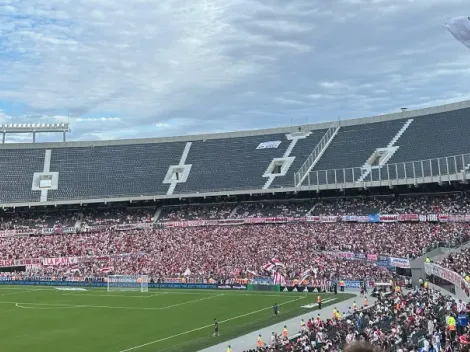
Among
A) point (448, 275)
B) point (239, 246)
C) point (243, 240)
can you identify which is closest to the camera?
point (448, 275)

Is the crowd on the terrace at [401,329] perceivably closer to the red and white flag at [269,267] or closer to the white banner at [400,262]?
the white banner at [400,262]

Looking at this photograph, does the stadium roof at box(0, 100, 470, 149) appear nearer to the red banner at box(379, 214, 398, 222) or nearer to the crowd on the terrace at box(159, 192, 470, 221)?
the crowd on the terrace at box(159, 192, 470, 221)

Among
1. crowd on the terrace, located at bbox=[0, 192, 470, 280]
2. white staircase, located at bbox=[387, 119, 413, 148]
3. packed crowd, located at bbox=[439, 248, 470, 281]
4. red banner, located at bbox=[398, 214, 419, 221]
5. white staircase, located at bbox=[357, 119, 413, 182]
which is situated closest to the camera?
packed crowd, located at bbox=[439, 248, 470, 281]

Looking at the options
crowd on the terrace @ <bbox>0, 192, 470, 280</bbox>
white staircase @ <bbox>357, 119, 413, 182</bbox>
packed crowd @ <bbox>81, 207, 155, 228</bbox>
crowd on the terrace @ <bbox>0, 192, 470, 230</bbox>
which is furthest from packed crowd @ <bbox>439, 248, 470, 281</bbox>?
packed crowd @ <bbox>81, 207, 155, 228</bbox>

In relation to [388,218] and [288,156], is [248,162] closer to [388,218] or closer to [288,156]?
[288,156]

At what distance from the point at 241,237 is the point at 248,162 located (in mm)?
17248

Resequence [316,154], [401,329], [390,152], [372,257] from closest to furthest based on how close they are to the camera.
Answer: [401,329] < [372,257] < [390,152] < [316,154]

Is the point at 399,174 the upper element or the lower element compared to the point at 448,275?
upper

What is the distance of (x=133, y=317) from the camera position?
134ft

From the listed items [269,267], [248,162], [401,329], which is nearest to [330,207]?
[248,162]

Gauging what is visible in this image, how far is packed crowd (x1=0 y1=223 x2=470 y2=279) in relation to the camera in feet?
165

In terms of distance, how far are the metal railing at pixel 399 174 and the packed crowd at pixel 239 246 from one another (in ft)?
19.2

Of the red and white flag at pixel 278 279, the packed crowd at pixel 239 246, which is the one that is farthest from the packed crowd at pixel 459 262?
the red and white flag at pixel 278 279

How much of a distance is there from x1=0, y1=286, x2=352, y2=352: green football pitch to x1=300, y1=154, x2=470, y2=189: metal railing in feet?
61.5
